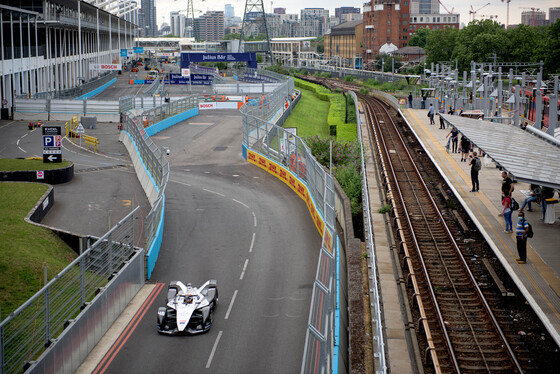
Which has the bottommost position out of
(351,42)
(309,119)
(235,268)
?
(235,268)

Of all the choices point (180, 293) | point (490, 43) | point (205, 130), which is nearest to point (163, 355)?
point (180, 293)

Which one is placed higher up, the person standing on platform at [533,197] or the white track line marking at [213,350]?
the person standing on platform at [533,197]

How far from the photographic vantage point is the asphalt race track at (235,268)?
13867mm

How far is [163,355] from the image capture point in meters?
13.9

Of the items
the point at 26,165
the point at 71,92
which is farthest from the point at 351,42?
the point at 26,165

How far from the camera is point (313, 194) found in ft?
80.3

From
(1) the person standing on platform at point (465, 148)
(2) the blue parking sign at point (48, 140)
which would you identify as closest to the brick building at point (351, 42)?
(1) the person standing on platform at point (465, 148)

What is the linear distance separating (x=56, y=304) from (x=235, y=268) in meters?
6.94

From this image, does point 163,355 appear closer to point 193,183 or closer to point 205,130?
point 193,183

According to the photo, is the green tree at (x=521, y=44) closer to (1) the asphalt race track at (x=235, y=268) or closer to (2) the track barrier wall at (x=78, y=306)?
(1) the asphalt race track at (x=235, y=268)

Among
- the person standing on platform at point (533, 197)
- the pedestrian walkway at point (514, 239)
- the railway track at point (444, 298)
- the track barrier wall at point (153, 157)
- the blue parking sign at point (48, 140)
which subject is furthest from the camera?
the blue parking sign at point (48, 140)

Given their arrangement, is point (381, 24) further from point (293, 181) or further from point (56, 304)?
point (56, 304)

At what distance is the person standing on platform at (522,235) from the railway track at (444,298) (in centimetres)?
164

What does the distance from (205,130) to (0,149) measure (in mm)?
14045
